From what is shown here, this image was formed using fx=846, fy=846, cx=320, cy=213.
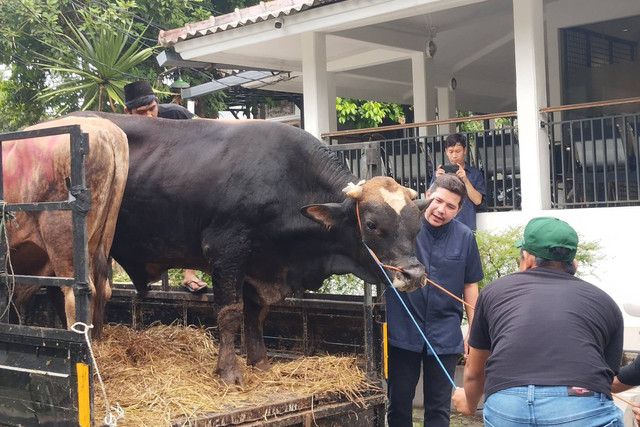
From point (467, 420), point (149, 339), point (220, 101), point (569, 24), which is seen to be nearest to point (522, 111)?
point (569, 24)

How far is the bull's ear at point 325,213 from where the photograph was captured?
4.89 m

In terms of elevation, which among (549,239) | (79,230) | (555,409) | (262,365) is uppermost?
(79,230)

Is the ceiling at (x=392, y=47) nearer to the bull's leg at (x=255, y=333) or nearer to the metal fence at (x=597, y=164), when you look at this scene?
the metal fence at (x=597, y=164)

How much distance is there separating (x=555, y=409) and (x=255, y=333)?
2570mm

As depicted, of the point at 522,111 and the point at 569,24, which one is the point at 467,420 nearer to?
the point at 522,111

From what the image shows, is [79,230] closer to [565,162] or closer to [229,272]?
[229,272]

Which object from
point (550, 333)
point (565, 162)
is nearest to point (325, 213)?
point (550, 333)

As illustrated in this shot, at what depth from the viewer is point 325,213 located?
4.91 meters

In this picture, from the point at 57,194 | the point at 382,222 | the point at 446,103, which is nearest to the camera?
the point at 57,194

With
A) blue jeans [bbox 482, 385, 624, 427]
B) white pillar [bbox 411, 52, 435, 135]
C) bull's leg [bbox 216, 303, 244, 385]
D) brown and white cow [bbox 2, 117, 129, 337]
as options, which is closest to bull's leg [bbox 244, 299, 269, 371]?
bull's leg [bbox 216, 303, 244, 385]

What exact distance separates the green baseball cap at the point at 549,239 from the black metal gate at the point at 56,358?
6.25ft

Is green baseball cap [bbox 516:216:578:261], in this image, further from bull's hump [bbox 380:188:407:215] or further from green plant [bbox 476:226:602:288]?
green plant [bbox 476:226:602:288]

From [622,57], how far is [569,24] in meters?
0.98

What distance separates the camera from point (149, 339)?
17.9ft
